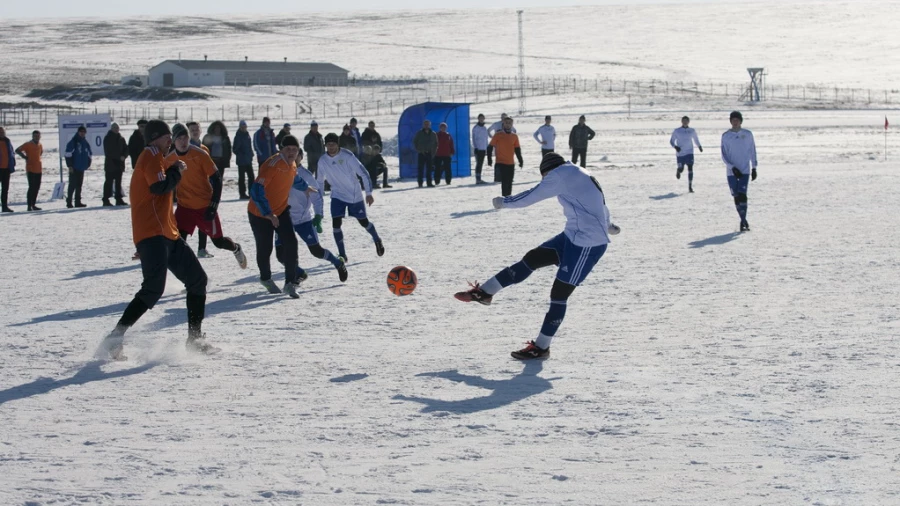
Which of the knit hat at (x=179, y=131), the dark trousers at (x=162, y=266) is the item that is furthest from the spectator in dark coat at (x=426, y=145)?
the dark trousers at (x=162, y=266)

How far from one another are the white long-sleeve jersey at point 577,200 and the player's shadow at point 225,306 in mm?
3213

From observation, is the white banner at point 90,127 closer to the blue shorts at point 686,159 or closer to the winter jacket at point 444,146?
the winter jacket at point 444,146

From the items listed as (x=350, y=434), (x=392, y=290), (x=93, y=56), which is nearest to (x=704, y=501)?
(x=350, y=434)

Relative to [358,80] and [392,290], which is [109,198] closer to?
[392,290]

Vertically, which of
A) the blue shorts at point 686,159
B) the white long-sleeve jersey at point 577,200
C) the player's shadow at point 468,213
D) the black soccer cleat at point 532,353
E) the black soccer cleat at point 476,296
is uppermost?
the white long-sleeve jersey at point 577,200

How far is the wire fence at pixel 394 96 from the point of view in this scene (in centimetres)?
6431

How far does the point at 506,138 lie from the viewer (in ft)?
64.8

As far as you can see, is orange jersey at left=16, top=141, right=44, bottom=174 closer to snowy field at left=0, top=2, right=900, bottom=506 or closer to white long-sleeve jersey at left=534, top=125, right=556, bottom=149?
snowy field at left=0, top=2, right=900, bottom=506

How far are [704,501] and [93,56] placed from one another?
5426 inches

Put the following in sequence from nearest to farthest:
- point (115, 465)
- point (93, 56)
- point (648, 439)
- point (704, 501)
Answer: point (704, 501)
point (115, 465)
point (648, 439)
point (93, 56)

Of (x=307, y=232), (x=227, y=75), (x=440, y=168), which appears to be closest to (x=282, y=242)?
(x=307, y=232)

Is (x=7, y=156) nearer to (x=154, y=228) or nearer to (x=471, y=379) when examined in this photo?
(x=154, y=228)

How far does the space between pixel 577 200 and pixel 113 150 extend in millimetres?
14214

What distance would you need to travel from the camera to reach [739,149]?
563 inches
